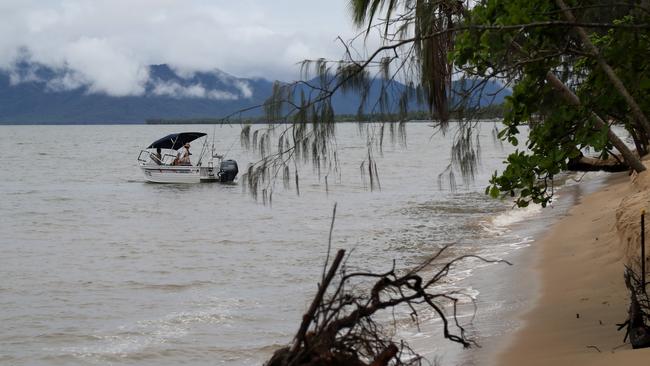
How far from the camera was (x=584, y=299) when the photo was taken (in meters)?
9.28

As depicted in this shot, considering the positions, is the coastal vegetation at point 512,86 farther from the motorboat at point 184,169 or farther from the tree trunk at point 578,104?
the motorboat at point 184,169

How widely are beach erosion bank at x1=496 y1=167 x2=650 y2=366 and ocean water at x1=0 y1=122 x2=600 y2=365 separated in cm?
58

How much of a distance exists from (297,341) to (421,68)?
415 cm

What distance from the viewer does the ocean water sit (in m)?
10.4

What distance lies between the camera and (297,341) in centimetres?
392

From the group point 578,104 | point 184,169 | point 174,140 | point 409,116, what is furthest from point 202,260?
point 184,169

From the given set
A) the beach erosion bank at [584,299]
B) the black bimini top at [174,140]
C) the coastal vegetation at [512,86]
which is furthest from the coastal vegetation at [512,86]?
the black bimini top at [174,140]

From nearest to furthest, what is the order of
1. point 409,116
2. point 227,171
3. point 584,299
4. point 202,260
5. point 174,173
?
point 409,116 < point 584,299 < point 202,260 < point 227,171 < point 174,173

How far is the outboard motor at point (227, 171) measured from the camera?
3862 centimetres

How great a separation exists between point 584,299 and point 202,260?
997 cm

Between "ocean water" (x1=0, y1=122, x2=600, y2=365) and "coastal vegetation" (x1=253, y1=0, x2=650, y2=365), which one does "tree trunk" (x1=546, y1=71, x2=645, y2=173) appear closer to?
"coastal vegetation" (x1=253, y1=0, x2=650, y2=365)

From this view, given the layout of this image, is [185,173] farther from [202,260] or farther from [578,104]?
[578,104]

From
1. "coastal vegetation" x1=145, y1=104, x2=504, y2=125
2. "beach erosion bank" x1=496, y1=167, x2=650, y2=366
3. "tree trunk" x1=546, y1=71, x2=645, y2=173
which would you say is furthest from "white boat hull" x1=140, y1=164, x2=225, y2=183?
"tree trunk" x1=546, y1=71, x2=645, y2=173

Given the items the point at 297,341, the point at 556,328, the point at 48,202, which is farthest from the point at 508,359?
the point at 48,202
